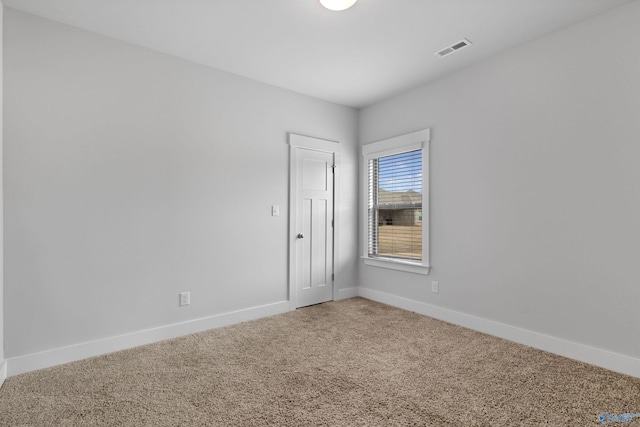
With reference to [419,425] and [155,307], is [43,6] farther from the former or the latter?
[419,425]

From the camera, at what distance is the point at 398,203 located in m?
4.20

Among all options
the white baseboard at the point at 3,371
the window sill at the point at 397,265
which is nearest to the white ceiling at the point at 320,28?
→ the window sill at the point at 397,265

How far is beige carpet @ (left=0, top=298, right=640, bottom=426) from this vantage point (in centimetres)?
187

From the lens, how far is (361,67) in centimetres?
337

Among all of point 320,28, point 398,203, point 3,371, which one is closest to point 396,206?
point 398,203

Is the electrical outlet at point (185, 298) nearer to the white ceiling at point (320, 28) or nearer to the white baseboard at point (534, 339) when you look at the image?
the white ceiling at point (320, 28)

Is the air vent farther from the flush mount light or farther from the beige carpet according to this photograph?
the beige carpet

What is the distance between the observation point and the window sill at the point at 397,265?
3.81 metres

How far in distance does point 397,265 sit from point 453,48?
99.0 inches

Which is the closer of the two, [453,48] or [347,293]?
[453,48]

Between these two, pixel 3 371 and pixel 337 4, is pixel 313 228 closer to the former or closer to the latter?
pixel 337 4

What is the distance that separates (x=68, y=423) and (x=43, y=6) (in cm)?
291

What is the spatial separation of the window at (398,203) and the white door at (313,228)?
60cm

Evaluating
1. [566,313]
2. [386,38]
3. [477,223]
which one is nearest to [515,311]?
[566,313]
